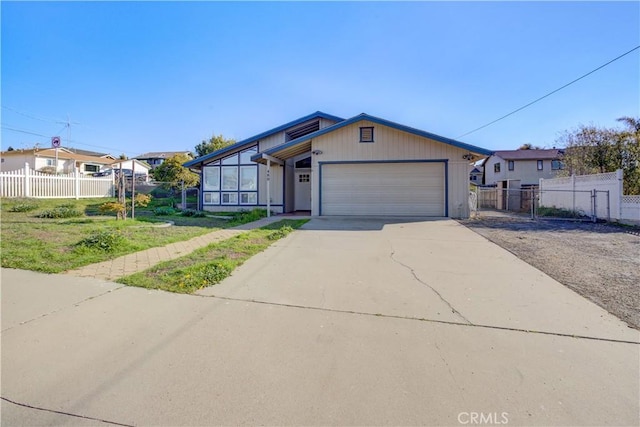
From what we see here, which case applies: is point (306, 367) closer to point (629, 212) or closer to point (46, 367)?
point (46, 367)

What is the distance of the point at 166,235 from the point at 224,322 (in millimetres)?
6063

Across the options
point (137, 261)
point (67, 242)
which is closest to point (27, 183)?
point (67, 242)

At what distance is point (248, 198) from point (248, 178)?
1.11 m

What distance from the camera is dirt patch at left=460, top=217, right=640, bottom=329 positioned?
13.6 ft

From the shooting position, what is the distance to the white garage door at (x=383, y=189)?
13.7m

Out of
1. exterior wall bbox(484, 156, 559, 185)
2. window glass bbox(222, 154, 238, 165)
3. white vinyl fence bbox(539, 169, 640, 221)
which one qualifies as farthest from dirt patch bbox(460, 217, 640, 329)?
Answer: exterior wall bbox(484, 156, 559, 185)

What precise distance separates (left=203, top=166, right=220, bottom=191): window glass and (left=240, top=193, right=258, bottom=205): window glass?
156 centimetres

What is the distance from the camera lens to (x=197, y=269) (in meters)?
5.06

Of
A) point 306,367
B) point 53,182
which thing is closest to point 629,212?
point 306,367

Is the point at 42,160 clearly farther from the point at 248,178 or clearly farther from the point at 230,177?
the point at 248,178

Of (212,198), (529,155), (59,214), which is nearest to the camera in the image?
(59,214)

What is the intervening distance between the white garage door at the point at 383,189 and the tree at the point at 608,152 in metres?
8.17

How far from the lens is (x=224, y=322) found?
3375mm

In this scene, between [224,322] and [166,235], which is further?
[166,235]
